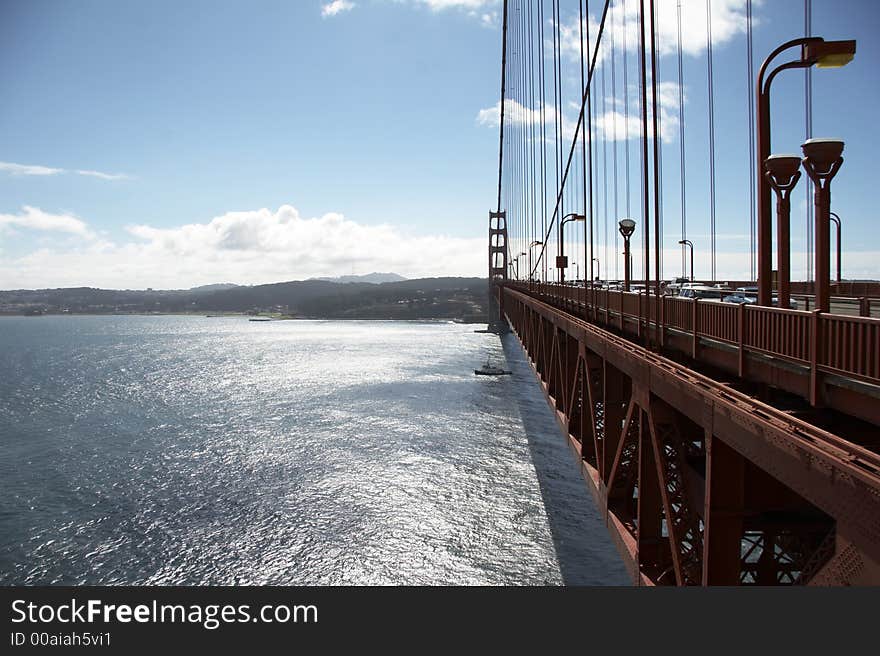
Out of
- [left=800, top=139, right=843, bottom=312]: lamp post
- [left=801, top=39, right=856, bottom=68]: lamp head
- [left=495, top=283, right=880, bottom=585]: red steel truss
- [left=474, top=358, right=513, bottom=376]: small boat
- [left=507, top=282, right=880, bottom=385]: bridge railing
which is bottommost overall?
[left=474, top=358, right=513, bottom=376]: small boat

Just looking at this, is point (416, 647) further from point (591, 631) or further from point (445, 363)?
point (445, 363)

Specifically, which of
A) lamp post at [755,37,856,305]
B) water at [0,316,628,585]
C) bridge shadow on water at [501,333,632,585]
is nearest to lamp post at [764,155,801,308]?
lamp post at [755,37,856,305]

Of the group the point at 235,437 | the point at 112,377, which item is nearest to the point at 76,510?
the point at 235,437

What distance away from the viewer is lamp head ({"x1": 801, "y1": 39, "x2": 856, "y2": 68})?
8.84 meters

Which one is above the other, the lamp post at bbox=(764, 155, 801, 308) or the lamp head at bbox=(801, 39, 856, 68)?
the lamp head at bbox=(801, 39, 856, 68)

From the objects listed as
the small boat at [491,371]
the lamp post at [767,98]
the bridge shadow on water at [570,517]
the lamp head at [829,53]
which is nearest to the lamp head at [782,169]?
the lamp post at [767,98]

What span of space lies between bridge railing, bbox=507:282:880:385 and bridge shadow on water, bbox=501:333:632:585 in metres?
10.2

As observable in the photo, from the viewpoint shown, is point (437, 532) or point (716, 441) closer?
point (716, 441)

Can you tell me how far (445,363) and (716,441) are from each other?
7118 centimetres

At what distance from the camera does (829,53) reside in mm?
8891

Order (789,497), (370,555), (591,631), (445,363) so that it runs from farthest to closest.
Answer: (445,363), (370,555), (789,497), (591,631)

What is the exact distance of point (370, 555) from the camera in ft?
66.9

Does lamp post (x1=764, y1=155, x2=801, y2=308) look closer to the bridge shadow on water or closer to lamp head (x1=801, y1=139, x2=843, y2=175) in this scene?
lamp head (x1=801, y1=139, x2=843, y2=175)

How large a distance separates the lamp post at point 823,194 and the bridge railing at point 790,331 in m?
0.47
